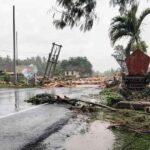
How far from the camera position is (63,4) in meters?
9.73

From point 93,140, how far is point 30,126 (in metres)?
2.36

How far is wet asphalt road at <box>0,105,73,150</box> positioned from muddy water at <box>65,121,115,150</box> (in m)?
0.73

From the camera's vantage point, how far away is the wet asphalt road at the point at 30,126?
9125mm

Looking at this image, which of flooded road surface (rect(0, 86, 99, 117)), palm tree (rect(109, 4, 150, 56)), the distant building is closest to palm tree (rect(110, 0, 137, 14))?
flooded road surface (rect(0, 86, 99, 117))

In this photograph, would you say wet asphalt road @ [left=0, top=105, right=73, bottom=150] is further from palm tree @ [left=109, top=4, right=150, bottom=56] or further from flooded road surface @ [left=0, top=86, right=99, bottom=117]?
palm tree @ [left=109, top=4, right=150, bottom=56]

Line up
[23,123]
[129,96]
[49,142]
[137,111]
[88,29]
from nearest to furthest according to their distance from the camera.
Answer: [49,142], [88,29], [23,123], [137,111], [129,96]

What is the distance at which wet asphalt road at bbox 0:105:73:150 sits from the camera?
359 inches

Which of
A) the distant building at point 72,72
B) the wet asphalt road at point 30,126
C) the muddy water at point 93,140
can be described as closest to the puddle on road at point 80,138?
the muddy water at point 93,140

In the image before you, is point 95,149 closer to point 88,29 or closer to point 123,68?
point 88,29

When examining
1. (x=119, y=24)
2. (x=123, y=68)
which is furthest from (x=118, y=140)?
(x=123, y=68)

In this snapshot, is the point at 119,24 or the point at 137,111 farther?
the point at 119,24

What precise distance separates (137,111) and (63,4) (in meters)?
6.32

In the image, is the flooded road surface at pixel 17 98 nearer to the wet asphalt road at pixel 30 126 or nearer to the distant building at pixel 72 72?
the wet asphalt road at pixel 30 126

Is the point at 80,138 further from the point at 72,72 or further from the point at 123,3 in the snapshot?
the point at 72,72
